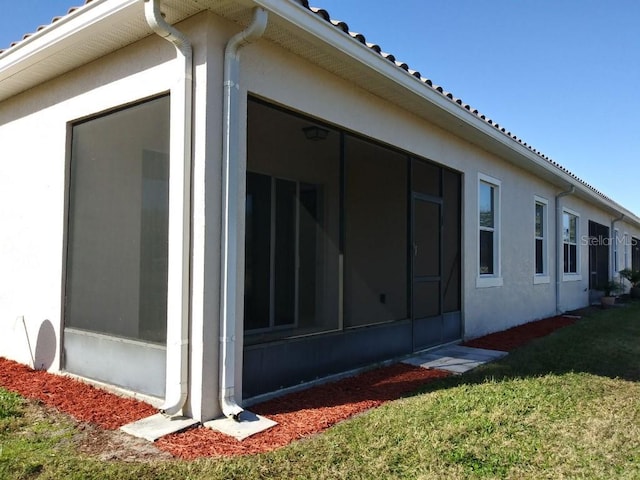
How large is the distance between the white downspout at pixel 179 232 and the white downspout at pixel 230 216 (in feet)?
0.92

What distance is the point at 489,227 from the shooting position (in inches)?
360

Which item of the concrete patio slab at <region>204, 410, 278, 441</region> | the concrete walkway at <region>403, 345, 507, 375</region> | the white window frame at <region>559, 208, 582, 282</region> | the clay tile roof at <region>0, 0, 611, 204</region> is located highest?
the clay tile roof at <region>0, 0, 611, 204</region>

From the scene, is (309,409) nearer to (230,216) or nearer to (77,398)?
(230,216)

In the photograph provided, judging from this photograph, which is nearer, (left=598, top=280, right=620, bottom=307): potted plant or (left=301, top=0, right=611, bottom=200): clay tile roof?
(left=301, top=0, right=611, bottom=200): clay tile roof

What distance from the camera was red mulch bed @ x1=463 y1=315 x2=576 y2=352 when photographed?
7.82 m

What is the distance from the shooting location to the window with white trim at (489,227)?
29.3 ft

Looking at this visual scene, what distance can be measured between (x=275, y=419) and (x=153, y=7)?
3.34 metres

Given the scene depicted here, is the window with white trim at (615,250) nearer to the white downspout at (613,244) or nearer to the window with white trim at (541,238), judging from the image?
the white downspout at (613,244)

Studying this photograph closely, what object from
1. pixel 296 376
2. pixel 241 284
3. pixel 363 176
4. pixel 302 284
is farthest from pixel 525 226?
pixel 241 284

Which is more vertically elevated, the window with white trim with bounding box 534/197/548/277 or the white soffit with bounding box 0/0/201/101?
the white soffit with bounding box 0/0/201/101

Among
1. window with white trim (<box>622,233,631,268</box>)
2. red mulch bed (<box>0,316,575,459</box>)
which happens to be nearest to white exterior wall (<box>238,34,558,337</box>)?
red mulch bed (<box>0,316,575,459</box>)

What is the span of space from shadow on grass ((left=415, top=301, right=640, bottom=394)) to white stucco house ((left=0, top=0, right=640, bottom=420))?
111 cm

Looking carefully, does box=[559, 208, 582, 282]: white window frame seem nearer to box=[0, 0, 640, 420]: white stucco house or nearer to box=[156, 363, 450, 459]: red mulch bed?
box=[0, 0, 640, 420]: white stucco house

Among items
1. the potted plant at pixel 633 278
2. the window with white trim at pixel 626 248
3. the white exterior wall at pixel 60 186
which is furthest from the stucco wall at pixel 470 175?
the window with white trim at pixel 626 248
